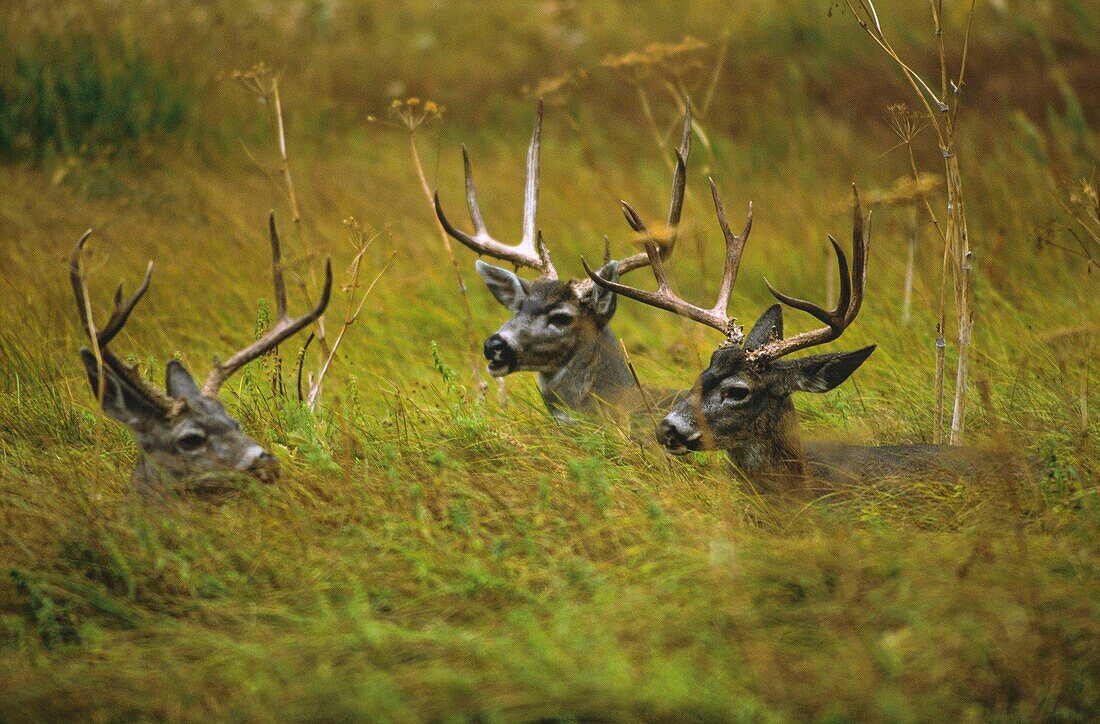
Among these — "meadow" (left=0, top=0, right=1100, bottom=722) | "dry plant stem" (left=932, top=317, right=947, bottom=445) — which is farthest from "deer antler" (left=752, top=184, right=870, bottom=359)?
"dry plant stem" (left=932, top=317, right=947, bottom=445)

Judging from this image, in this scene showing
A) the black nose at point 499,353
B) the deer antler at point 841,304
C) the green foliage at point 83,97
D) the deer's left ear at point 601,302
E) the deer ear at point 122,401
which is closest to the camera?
the deer ear at point 122,401

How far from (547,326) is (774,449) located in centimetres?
159

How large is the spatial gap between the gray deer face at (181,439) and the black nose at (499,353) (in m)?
1.68

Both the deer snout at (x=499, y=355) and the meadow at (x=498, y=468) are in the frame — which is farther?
the deer snout at (x=499, y=355)

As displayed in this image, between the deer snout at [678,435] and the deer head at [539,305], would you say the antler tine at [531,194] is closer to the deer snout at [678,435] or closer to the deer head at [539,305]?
the deer head at [539,305]

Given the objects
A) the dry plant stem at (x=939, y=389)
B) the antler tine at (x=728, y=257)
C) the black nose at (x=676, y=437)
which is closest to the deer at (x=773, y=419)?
the black nose at (x=676, y=437)

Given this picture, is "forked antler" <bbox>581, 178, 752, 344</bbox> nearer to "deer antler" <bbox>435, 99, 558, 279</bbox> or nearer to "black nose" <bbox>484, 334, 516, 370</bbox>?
"black nose" <bbox>484, 334, 516, 370</bbox>

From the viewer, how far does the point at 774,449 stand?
4676mm

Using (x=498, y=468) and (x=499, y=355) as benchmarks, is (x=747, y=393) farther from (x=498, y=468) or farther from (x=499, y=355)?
(x=499, y=355)

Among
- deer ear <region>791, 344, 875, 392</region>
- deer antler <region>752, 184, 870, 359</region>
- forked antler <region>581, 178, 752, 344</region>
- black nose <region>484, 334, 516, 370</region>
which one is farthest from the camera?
black nose <region>484, 334, 516, 370</region>

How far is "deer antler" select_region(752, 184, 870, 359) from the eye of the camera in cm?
429

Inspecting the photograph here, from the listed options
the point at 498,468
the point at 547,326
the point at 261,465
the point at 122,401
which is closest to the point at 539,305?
the point at 547,326

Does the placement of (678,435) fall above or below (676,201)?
below

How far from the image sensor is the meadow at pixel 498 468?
10.4ft
